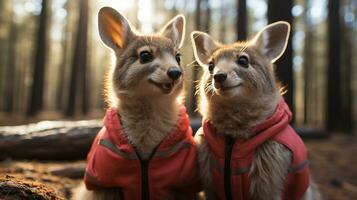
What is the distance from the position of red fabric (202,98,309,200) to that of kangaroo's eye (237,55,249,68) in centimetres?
60

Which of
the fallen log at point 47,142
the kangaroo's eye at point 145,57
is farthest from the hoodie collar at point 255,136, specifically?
the fallen log at point 47,142

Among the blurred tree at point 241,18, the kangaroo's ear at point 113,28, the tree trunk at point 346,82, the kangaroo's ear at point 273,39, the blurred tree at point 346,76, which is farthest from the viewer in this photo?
the blurred tree at point 346,76

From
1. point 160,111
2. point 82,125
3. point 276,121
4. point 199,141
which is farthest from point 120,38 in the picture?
point 82,125

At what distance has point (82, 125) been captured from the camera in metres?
7.61

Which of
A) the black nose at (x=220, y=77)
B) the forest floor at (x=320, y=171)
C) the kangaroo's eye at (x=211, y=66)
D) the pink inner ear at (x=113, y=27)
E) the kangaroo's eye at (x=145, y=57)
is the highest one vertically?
the pink inner ear at (x=113, y=27)

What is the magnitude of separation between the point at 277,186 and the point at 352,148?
371 inches

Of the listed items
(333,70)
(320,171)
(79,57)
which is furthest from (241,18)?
(79,57)

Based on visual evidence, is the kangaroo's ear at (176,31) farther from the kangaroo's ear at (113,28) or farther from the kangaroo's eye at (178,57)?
the kangaroo's ear at (113,28)

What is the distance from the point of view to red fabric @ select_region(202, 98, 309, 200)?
13.9ft

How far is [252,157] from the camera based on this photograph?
14.0ft

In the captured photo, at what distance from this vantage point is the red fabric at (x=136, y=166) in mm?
4258

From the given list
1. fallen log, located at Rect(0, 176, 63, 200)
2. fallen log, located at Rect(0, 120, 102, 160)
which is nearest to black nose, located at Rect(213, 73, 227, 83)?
fallen log, located at Rect(0, 176, 63, 200)

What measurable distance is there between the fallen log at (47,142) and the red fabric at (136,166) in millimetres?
2782

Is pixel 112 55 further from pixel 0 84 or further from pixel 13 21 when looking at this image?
pixel 0 84
